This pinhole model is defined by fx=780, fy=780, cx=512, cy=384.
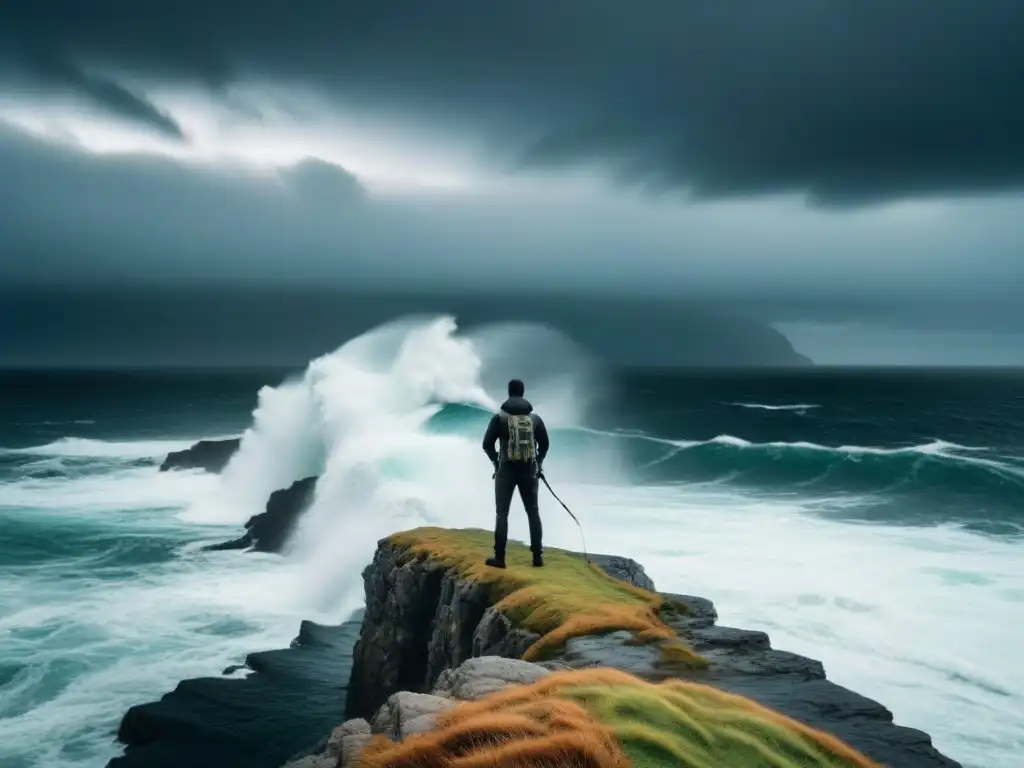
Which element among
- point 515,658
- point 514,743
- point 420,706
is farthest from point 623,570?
point 514,743

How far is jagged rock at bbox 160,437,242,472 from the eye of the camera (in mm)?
51688

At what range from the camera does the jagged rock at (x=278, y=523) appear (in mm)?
28391

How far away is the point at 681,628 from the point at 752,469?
44.1m

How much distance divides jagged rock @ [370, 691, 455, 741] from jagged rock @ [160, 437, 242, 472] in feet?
157

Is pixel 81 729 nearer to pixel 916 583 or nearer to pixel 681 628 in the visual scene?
pixel 681 628

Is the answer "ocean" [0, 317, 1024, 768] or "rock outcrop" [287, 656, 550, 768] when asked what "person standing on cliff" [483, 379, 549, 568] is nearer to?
"rock outcrop" [287, 656, 550, 768]

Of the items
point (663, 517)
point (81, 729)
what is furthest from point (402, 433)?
point (81, 729)

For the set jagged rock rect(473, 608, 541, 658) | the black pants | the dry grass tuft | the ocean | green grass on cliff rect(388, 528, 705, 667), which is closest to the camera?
the dry grass tuft

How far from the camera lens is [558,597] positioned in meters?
10.3

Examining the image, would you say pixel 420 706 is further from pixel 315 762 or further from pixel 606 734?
pixel 606 734

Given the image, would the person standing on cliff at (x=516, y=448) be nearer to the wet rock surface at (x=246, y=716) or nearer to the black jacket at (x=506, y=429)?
the black jacket at (x=506, y=429)

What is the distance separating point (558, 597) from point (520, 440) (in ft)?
7.43

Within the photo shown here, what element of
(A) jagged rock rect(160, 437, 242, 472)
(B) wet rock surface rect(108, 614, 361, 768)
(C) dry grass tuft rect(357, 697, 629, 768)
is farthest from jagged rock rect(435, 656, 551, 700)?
(A) jagged rock rect(160, 437, 242, 472)

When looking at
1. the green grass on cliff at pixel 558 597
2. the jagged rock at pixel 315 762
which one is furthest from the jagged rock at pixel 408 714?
the green grass on cliff at pixel 558 597
